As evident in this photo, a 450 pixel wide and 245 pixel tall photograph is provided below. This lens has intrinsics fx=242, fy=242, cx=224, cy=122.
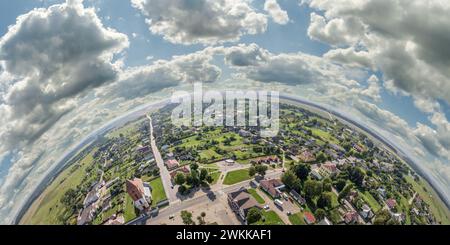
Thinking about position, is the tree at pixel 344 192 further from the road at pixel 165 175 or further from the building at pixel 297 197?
the road at pixel 165 175

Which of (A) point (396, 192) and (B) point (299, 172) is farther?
(A) point (396, 192)

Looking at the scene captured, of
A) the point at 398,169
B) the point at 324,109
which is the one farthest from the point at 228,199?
the point at 324,109

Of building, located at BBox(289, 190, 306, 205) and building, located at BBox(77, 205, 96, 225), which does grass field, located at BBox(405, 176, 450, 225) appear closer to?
building, located at BBox(289, 190, 306, 205)

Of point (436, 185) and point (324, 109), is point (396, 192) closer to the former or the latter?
point (436, 185)

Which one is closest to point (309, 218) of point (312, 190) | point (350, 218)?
point (312, 190)

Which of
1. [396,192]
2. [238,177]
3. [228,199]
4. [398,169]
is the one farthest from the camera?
[398,169]

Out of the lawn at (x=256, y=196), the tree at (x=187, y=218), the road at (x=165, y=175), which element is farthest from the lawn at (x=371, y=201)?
the road at (x=165, y=175)
